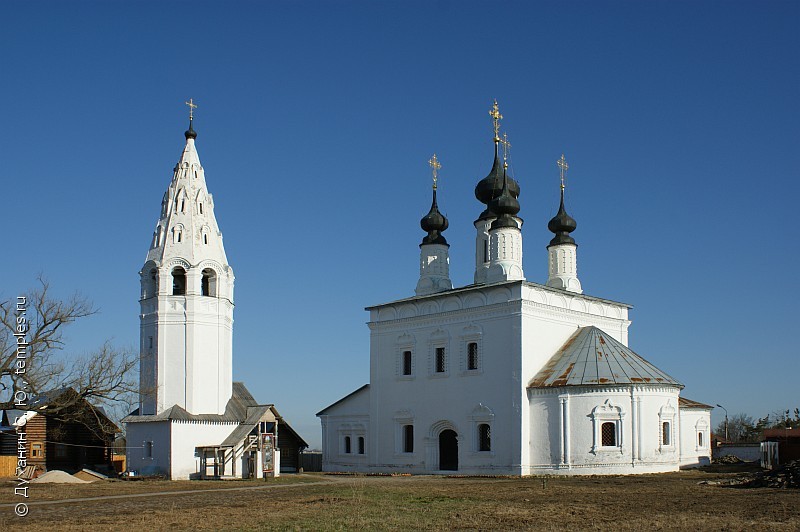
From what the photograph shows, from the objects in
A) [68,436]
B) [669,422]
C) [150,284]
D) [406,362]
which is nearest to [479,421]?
[406,362]

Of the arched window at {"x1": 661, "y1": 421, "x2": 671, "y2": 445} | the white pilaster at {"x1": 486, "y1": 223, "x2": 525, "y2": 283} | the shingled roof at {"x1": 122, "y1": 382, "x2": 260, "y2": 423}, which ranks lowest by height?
the arched window at {"x1": 661, "y1": 421, "x2": 671, "y2": 445}

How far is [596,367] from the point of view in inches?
1174

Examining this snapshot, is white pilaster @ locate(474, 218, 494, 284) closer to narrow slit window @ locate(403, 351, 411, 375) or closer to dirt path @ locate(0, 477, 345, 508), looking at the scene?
narrow slit window @ locate(403, 351, 411, 375)

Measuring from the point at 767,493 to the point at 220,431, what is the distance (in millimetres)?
18692

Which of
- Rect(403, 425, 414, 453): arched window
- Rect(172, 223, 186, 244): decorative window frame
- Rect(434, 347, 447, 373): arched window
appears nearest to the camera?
Rect(172, 223, 186, 244): decorative window frame

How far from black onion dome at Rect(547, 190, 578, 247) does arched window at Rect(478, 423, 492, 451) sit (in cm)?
882

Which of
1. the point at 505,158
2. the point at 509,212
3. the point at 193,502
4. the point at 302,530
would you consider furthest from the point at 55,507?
the point at 505,158

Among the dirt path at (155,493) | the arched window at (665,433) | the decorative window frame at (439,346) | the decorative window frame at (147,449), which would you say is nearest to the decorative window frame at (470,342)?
the decorative window frame at (439,346)

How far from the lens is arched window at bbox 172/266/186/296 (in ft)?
105

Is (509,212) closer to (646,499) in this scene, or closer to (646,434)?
(646,434)

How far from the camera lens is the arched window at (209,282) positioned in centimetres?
3231

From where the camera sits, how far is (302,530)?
1362 centimetres

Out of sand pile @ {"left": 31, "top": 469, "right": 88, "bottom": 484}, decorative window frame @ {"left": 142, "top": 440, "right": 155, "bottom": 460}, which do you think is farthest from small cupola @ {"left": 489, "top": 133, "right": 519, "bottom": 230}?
sand pile @ {"left": 31, "top": 469, "right": 88, "bottom": 484}

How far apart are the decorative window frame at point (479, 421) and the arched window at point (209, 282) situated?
10.3 meters
